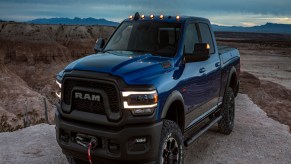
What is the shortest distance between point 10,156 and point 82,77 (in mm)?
3027

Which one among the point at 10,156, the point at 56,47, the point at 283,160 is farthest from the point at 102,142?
the point at 56,47

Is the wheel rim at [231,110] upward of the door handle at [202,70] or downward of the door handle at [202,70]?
downward

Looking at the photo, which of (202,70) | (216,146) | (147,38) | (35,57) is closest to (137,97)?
(147,38)

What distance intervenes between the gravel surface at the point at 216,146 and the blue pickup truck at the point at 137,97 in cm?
109

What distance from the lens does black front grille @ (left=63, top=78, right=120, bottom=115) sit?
432 centimetres

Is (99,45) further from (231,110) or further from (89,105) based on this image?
(231,110)

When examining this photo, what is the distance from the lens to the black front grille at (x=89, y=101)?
4.32m

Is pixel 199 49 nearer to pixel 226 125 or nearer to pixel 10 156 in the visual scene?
pixel 226 125

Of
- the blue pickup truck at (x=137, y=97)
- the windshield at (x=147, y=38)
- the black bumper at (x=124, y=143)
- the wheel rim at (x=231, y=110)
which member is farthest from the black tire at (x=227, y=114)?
the black bumper at (x=124, y=143)

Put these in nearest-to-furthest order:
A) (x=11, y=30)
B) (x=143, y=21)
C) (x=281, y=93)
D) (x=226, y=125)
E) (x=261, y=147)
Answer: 1. (x=143, y=21)
2. (x=261, y=147)
3. (x=226, y=125)
4. (x=281, y=93)
5. (x=11, y=30)

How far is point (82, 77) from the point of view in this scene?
14.7 ft

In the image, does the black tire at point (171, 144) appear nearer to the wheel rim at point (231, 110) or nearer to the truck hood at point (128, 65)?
the truck hood at point (128, 65)

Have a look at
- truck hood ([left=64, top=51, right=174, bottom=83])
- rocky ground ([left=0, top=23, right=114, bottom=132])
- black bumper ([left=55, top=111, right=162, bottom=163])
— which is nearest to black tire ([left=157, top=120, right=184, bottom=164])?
black bumper ([left=55, top=111, right=162, bottom=163])

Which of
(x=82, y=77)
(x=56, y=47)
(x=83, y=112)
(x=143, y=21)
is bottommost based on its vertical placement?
(x=56, y=47)
